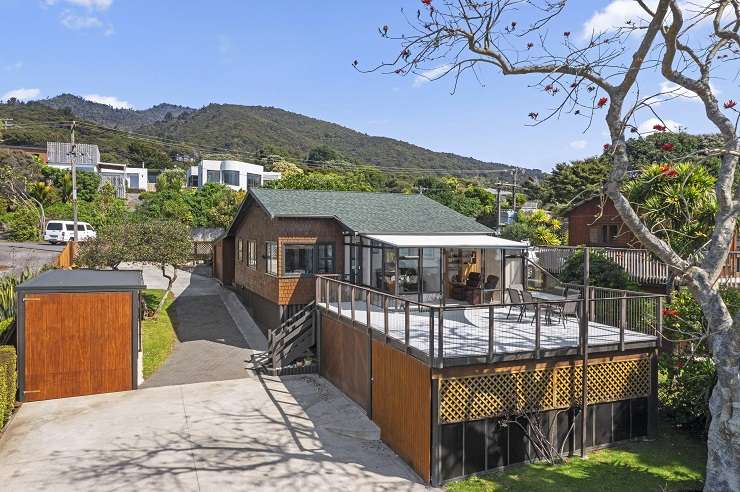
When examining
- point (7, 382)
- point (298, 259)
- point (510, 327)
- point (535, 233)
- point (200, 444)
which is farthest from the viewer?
point (535, 233)

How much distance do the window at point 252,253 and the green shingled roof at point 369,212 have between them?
7.21 ft

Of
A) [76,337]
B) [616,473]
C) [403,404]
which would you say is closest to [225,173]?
[76,337]

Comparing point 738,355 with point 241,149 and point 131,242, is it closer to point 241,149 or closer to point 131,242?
point 131,242

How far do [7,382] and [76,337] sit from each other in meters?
2.17

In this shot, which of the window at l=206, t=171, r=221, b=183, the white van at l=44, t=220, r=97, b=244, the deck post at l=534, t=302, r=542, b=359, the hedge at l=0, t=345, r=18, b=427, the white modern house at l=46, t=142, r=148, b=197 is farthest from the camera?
the window at l=206, t=171, r=221, b=183

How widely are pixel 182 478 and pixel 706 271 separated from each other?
8866 mm

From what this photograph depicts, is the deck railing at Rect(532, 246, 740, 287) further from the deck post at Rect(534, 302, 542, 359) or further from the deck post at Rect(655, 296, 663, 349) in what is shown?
the deck post at Rect(534, 302, 542, 359)

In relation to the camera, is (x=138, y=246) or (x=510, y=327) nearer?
(x=510, y=327)

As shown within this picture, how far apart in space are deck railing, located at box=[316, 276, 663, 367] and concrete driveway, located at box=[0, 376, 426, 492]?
2.24 m

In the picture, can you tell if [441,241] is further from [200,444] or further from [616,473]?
[200,444]

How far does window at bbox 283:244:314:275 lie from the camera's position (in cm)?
1686

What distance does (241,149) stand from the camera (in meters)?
122

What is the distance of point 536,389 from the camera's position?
9.74 meters

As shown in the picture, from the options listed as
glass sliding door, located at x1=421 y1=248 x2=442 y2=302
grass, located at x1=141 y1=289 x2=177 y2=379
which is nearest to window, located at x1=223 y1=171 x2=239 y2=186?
grass, located at x1=141 y1=289 x2=177 y2=379
